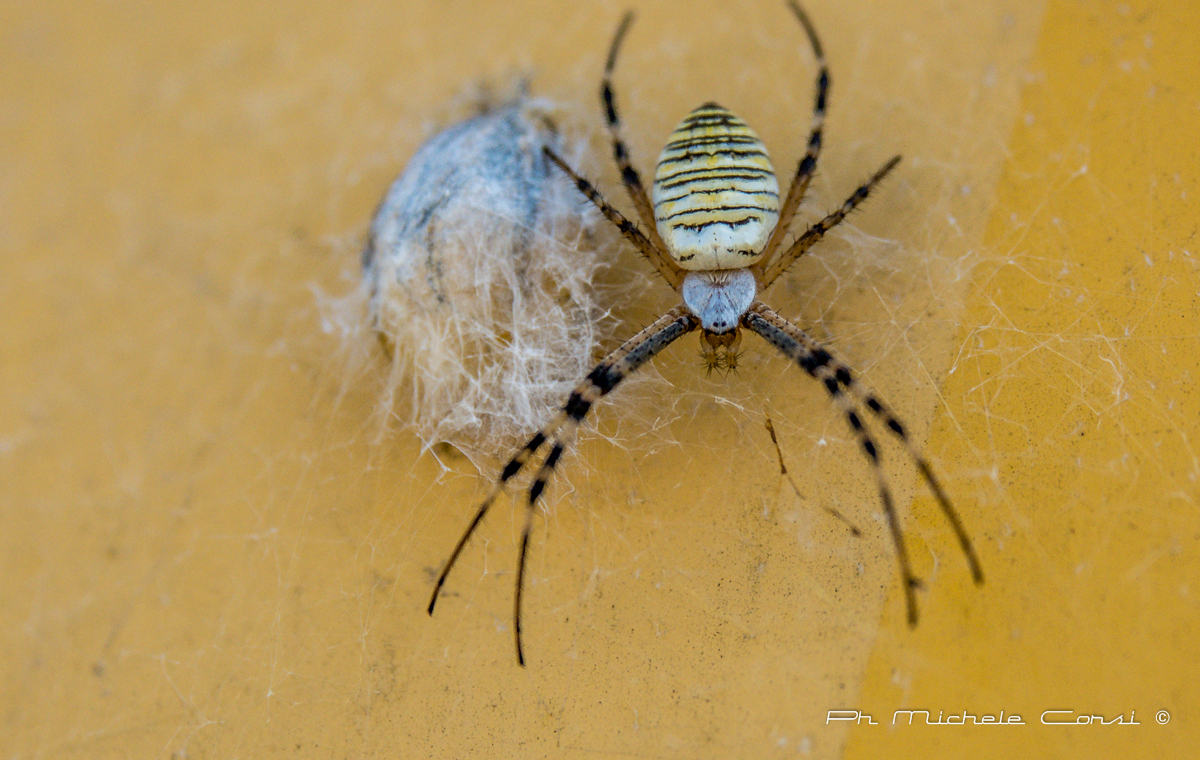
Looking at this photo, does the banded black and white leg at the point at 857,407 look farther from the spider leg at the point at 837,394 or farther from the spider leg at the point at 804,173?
the spider leg at the point at 804,173

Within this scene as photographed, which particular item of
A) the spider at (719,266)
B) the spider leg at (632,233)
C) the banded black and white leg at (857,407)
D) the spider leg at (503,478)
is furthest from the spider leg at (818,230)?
the spider leg at (503,478)

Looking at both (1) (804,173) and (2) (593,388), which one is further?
(1) (804,173)

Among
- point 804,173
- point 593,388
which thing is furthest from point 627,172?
point 593,388

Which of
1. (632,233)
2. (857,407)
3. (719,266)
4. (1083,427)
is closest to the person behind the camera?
(1083,427)

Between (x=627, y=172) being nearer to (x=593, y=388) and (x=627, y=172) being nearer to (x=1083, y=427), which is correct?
(x=593, y=388)

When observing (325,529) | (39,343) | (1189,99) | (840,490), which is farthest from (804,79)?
(39,343)

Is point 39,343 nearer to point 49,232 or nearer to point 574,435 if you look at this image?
point 49,232

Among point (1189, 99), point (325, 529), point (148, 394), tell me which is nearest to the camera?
point (1189, 99)
